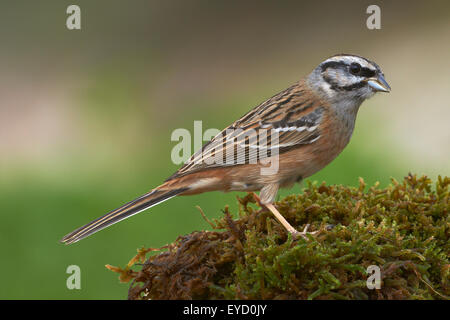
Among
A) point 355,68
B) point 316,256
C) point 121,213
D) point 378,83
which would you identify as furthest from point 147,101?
point 316,256

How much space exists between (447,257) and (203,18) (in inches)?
459

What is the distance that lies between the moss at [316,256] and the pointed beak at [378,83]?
113cm

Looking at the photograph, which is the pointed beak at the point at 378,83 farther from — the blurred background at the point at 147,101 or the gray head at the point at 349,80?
the blurred background at the point at 147,101

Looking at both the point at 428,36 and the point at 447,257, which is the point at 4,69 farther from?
the point at 447,257

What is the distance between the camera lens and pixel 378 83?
496 centimetres

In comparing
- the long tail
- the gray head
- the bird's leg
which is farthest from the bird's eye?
the long tail

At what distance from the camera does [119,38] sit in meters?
14.1

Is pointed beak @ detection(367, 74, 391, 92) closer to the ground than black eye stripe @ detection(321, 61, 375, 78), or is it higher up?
closer to the ground

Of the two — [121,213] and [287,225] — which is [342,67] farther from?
[121,213]

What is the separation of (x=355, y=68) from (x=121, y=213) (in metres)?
2.35

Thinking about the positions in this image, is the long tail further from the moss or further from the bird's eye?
the bird's eye

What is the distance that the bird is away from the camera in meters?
4.80

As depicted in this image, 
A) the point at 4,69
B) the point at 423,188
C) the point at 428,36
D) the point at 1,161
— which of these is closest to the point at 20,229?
the point at 1,161

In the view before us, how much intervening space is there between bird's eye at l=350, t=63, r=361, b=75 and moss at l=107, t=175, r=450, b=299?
50.8 inches
